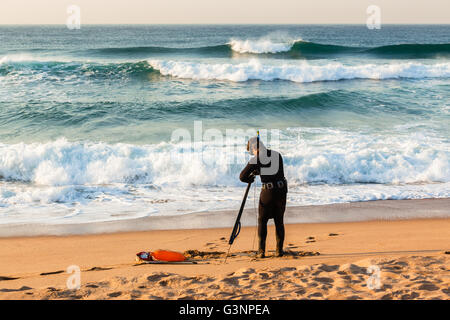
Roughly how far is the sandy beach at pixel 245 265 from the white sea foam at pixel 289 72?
16.4 m

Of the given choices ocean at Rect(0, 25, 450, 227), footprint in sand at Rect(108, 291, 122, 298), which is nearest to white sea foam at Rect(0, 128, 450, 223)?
ocean at Rect(0, 25, 450, 227)

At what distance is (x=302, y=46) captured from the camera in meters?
34.7

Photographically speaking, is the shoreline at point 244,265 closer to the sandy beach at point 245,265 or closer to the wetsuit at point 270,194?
the sandy beach at point 245,265

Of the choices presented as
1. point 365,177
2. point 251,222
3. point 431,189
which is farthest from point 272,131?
point 251,222

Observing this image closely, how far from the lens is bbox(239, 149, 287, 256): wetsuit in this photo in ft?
16.8

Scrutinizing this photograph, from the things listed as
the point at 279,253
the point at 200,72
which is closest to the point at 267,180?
the point at 279,253

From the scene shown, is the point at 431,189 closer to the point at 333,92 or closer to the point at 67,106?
the point at 333,92

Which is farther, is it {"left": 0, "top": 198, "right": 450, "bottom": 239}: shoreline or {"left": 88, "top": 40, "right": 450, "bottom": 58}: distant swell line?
{"left": 88, "top": 40, "right": 450, "bottom": 58}: distant swell line

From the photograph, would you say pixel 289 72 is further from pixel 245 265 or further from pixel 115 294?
pixel 115 294

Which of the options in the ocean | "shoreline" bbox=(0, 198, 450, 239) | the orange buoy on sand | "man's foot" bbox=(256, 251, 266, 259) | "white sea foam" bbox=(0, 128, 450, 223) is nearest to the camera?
the orange buoy on sand

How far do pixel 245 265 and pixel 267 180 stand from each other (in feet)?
3.33

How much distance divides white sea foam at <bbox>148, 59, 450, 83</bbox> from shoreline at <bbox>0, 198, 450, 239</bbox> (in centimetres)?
1499

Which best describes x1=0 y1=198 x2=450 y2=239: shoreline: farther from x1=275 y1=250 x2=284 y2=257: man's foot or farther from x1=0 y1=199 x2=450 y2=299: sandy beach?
x1=275 y1=250 x2=284 y2=257: man's foot
